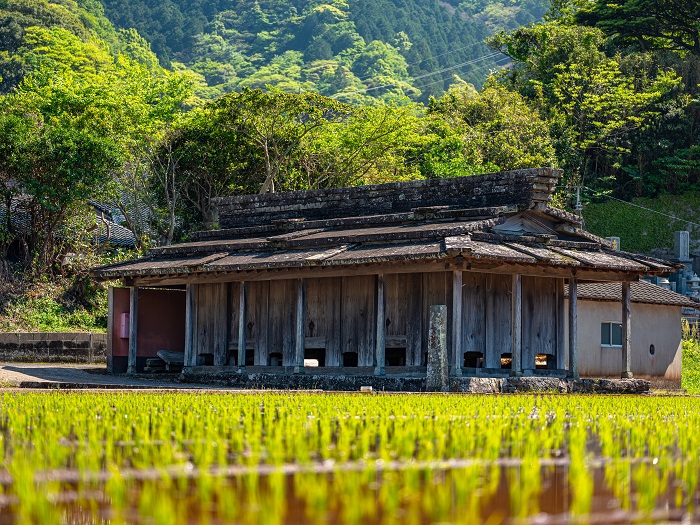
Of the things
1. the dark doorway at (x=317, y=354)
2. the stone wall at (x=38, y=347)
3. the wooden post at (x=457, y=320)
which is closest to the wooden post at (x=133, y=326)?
the stone wall at (x=38, y=347)

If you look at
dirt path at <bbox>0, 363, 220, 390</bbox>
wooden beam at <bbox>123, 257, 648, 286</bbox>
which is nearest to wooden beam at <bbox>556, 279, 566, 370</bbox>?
wooden beam at <bbox>123, 257, 648, 286</bbox>

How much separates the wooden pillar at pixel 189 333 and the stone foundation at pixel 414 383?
129cm

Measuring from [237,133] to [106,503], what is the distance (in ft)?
103

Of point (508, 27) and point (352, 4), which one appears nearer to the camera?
point (352, 4)

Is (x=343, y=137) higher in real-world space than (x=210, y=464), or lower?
higher

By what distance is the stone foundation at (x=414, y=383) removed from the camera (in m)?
17.7

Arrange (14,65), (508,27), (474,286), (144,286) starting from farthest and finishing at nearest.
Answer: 1. (508,27)
2. (14,65)
3. (144,286)
4. (474,286)

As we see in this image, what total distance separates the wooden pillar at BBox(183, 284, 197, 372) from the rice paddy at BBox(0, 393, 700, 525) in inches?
514

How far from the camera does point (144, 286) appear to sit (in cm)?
2431

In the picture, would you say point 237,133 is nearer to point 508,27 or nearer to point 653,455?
point 653,455

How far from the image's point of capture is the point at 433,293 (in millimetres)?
19828

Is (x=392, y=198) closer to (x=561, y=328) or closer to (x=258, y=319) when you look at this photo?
(x=258, y=319)

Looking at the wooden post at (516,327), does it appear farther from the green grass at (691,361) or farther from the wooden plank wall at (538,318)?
the green grass at (691,361)

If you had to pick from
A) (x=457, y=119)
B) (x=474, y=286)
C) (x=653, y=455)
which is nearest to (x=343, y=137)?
(x=457, y=119)
